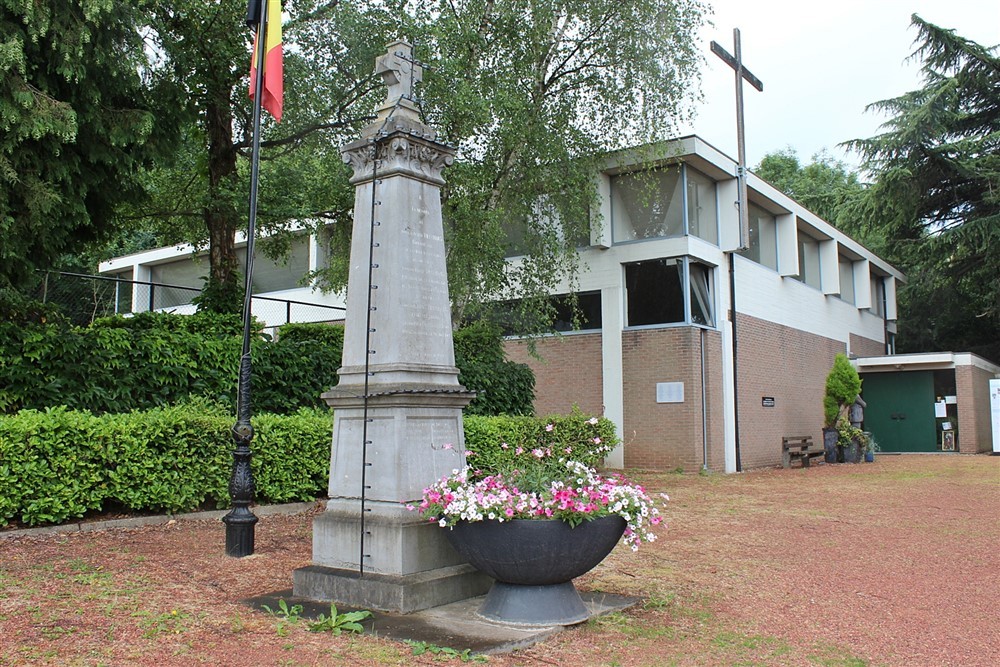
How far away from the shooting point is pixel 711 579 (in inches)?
300

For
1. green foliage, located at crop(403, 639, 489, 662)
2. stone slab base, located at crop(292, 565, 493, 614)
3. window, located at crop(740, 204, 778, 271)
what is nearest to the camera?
green foliage, located at crop(403, 639, 489, 662)

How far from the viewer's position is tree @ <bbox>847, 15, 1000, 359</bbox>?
2892 centimetres

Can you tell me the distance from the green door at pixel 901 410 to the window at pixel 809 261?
215 inches

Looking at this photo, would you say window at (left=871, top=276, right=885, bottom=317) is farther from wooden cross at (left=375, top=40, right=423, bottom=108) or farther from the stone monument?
the stone monument

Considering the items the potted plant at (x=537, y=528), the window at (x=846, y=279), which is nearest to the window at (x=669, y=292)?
the window at (x=846, y=279)

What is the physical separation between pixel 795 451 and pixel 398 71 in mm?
17088

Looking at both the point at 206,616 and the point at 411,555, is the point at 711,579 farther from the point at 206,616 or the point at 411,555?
the point at 206,616

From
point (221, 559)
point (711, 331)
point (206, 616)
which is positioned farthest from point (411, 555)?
point (711, 331)

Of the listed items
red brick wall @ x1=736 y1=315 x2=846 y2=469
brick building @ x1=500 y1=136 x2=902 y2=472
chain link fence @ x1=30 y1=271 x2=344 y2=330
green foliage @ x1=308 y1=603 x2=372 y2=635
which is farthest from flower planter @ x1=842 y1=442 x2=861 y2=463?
green foliage @ x1=308 y1=603 x2=372 y2=635

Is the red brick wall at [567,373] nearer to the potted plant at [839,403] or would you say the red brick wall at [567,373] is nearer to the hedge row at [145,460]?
the potted plant at [839,403]

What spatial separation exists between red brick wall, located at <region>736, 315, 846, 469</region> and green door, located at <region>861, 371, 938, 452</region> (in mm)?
4828

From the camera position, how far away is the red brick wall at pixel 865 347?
29.1m

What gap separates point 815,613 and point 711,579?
130 centimetres

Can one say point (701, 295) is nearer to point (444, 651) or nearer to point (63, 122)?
point (63, 122)
